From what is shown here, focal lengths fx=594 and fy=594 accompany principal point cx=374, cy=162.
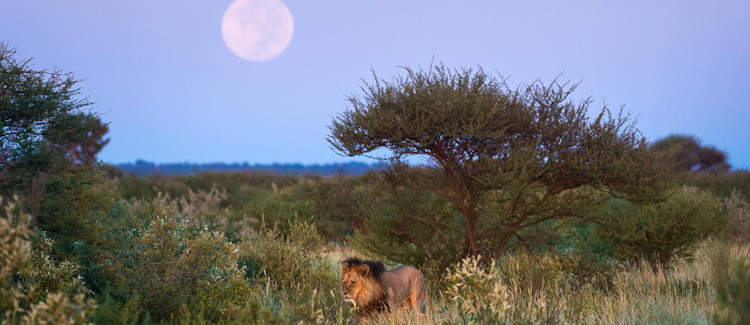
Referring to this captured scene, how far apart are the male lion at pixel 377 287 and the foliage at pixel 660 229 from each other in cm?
658

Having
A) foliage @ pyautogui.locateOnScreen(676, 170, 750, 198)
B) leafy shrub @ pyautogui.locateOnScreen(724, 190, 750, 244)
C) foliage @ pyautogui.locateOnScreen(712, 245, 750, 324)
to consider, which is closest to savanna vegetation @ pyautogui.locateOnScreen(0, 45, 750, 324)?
foliage @ pyautogui.locateOnScreen(712, 245, 750, 324)

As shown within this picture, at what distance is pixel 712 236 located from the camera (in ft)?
55.9

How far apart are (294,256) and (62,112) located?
4027mm

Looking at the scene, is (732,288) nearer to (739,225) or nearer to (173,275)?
(173,275)

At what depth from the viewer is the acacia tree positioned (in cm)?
920

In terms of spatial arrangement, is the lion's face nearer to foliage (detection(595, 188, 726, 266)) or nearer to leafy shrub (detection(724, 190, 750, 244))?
foliage (detection(595, 188, 726, 266))

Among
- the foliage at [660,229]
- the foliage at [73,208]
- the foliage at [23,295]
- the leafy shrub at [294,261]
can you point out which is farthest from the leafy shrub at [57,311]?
the foliage at [660,229]

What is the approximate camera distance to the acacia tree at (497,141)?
362 inches

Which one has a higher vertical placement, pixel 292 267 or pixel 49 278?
pixel 49 278

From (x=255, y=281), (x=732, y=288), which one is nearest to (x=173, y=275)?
(x=255, y=281)

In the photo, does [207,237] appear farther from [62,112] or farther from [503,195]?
[503,195]

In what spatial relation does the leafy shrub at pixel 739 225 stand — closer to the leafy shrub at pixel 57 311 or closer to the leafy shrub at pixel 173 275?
the leafy shrub at pixel 173 275

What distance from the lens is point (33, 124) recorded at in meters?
7.76

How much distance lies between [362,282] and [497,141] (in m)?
3.91
